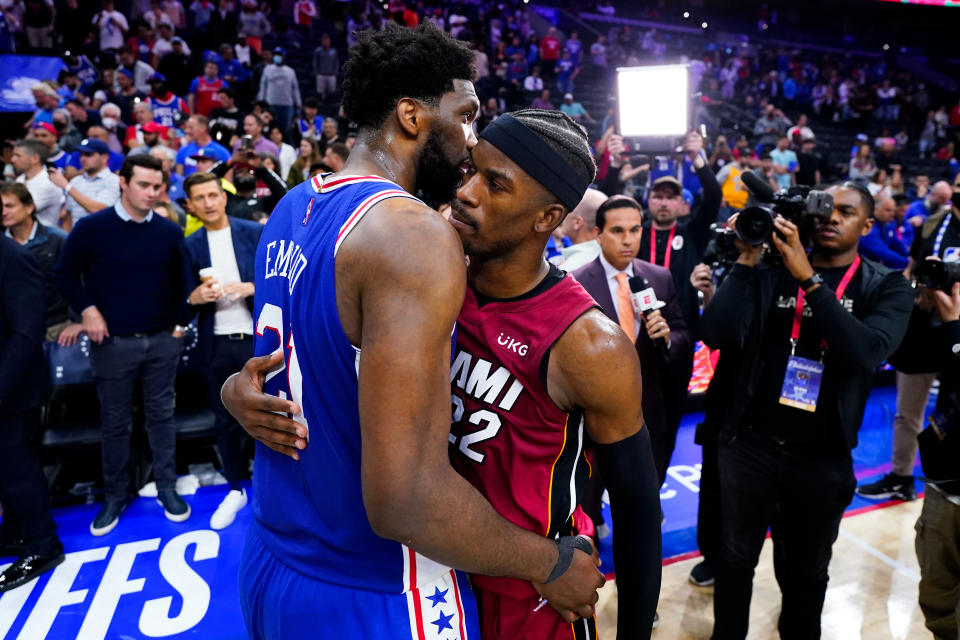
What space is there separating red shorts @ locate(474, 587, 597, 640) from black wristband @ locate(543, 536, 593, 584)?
0.56ft

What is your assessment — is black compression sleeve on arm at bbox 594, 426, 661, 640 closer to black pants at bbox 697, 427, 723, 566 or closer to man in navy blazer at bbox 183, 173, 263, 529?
black pants at bbox 697, 427, 723, 566

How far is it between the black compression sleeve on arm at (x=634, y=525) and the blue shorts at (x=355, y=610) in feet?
1.25

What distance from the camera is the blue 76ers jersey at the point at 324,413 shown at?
120cm

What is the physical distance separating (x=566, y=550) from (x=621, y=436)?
0.89ft

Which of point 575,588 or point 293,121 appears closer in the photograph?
point 575,588

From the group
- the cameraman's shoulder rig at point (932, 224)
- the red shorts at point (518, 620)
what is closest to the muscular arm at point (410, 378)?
the red shorts at point (518, 620)

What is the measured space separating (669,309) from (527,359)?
257 cm

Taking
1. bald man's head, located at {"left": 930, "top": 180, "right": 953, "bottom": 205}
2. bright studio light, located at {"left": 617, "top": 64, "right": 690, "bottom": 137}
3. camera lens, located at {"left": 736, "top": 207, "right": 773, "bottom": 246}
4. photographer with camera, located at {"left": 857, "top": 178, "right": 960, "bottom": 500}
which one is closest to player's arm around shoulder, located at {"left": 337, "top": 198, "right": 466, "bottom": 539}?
camera lens, located at {"left": 736, "top": 207, "right": 773, "bottom": 246}

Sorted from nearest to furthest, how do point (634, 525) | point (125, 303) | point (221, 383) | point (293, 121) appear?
point (634, 525)
point (125, 303)
point (221, 383)
point (293, 121)

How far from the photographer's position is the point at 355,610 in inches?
49.6

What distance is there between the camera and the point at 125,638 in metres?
2.98

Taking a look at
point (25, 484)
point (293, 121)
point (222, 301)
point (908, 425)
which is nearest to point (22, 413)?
point (25, 484)

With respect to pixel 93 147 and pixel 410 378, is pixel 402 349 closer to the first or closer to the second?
pixel 410 378

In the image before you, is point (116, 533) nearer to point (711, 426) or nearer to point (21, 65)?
point (711, 426)
